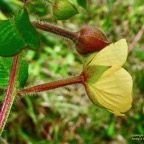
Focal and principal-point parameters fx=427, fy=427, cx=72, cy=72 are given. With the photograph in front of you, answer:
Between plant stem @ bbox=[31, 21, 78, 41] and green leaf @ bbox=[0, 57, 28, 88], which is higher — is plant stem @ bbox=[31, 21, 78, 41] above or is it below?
above

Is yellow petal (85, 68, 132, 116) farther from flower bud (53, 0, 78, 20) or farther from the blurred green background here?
the blurred green background

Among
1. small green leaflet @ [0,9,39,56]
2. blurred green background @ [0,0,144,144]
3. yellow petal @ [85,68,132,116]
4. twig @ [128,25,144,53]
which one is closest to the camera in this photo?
small green leaflet @ [0,9,39,56]

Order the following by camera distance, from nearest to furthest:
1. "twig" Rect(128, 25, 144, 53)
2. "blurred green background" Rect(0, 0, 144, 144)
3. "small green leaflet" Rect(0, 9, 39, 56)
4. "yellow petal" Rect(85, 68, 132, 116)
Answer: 1. "small green leaflet" Rect(0, 9, 39, 56)
2. "yellow petal" Rect(85, 68, 132, 116)
3. "blurred green background" Rect(0, 0, 144, 144)
4. "twig" Rect(128, 25, 144, 53)

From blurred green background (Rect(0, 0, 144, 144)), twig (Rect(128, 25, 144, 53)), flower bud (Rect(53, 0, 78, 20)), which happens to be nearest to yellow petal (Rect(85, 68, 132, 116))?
flower bud (Rect(53, 0, 78, 20))

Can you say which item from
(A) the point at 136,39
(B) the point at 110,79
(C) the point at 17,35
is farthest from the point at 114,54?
(A) the point at 136,39

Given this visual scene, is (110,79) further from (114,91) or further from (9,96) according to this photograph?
(9,96)

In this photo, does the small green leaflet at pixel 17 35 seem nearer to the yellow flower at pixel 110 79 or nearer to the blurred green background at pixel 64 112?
the yellow flower at pixel 110 79
